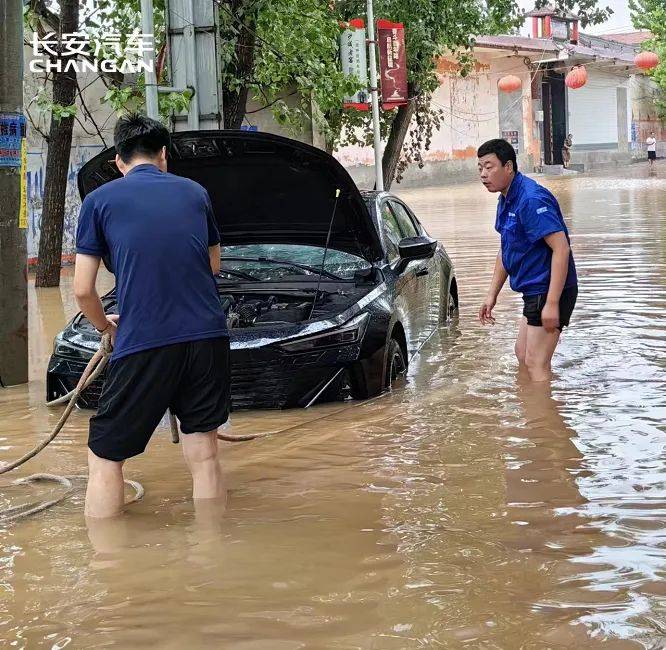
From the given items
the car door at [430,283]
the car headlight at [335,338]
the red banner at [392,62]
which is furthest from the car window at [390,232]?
the red banner at [392,62]

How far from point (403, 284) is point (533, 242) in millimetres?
1553

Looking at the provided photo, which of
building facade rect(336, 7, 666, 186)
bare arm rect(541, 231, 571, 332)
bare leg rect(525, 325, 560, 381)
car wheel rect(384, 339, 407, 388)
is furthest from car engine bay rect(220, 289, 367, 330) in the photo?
building facade rect(336, 7, 666, 186)

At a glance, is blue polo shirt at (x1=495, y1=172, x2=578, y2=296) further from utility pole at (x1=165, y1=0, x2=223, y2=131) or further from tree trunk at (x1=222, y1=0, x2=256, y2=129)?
tree trunk at (x1=222, y1=0, x2=256, y2=129)

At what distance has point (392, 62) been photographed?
21703 millimetres

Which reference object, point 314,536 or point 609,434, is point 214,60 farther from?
point 314,536

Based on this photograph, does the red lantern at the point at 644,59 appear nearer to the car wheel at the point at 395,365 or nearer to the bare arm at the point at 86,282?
the car wheel at the point at 395,365

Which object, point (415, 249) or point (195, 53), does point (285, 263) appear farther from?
point (195, 53)

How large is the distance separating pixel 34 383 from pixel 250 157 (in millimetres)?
2893

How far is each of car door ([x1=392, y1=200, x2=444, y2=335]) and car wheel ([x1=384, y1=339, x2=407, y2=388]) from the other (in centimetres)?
116

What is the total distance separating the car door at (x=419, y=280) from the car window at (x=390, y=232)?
0.15 meters

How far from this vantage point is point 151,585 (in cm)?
423

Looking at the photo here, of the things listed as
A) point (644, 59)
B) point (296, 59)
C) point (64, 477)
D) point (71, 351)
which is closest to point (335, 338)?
point (71, 351)

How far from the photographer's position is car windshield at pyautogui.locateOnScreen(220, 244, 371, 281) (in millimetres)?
7980

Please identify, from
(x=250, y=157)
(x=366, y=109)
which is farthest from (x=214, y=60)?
(x=366, y=109)
